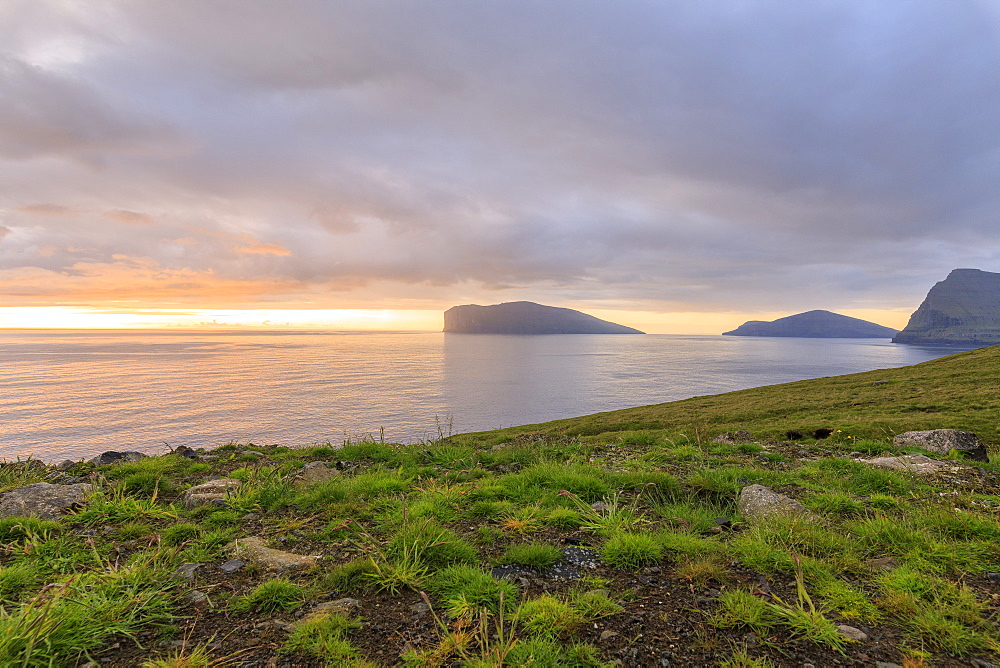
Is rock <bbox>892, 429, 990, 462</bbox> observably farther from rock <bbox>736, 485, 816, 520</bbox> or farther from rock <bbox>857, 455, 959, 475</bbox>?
rock <bbox>736, 485, 816, 520</bbox>

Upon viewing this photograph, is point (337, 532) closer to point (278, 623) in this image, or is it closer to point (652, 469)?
point (278, 623)

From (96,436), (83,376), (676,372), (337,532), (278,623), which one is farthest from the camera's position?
(676,372)

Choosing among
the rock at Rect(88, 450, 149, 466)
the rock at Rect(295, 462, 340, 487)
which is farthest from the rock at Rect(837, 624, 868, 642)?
the rock at Rect(88, 450, 149, 466)

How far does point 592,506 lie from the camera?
7.92m

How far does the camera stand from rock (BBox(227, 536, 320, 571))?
5.79 metres

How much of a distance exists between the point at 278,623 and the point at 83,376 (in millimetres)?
154923

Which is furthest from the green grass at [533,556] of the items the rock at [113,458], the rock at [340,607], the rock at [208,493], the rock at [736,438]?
the rock at [736,438]

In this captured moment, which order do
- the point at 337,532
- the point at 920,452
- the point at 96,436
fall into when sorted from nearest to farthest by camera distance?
the point at 337,532 → the point at 920,452 → the point at 96,436

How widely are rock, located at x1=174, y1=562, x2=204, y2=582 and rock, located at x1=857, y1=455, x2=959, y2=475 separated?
47.2ft

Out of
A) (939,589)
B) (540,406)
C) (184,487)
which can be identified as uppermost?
(939,589)

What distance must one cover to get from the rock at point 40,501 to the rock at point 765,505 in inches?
491

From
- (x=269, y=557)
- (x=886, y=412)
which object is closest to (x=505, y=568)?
(x=269, y=557)

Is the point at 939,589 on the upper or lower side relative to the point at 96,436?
upper

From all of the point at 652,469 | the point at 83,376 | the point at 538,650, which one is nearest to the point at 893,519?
the point at 652,469
